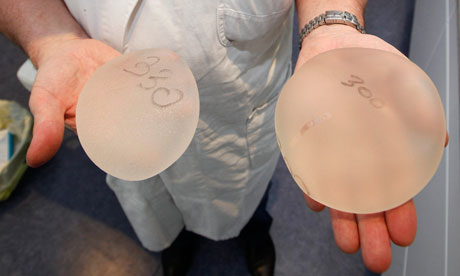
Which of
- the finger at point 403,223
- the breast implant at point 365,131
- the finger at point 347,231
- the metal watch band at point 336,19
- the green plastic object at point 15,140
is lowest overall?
the green plastic object at point 15,140

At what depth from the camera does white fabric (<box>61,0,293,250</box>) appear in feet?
1.90

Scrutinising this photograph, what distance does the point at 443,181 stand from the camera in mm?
833

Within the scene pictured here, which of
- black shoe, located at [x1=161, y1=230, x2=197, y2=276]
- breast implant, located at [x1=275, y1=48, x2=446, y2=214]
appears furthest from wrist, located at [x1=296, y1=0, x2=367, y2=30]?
black shoe, located at [x1=161, y1=230, x2=197, y2=276]

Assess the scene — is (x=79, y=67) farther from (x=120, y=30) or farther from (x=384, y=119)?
(x=384, y=119)

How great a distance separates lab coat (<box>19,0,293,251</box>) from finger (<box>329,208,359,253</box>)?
310mm

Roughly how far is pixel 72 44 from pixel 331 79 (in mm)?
495

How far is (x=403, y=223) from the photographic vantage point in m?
0.55

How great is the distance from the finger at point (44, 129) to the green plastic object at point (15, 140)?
3.39ft

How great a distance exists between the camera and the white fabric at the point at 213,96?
579 millimetres

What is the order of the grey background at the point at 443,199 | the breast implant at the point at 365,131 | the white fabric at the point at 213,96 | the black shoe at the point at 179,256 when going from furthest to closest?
the black shoe at the point at 179,256 → the grey background at the point at 443,199 → the white fabric at the point at 213,96 → the breast implant at the point at 365,131

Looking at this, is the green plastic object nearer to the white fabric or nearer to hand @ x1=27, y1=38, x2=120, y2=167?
the white fabric

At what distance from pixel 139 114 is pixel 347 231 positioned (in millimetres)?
414

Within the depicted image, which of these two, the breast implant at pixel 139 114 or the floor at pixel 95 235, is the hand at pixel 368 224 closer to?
the breast implant at pixel 139 114

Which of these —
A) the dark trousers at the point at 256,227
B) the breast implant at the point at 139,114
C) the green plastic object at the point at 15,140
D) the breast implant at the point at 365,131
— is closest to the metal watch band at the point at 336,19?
the breast implant at the point at 365,131
